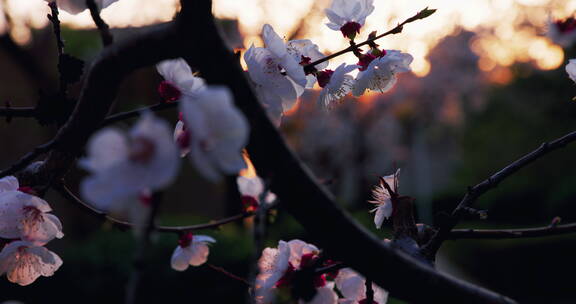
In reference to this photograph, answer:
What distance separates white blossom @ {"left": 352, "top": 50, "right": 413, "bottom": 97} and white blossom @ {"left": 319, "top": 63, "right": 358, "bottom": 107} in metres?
0.03

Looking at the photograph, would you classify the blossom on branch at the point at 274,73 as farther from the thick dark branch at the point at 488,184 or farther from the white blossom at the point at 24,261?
the white blossom at the point at 24,261

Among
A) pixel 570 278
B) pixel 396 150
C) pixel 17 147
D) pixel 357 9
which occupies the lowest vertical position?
pixel 17 147

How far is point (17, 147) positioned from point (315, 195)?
25.9ft

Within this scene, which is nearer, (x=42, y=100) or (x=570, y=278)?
(x=42, y=100)

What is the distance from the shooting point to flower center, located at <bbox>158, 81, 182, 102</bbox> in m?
0.90

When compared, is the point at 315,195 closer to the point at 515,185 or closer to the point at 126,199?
the point at 126,199

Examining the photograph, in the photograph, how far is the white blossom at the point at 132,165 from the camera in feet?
1.58

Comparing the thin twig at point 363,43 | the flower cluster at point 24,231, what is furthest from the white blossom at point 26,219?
the thin twig at point 363,43

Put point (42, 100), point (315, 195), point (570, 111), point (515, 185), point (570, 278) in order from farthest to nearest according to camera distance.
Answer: point (515, 185), point (570, 111), point (570, 278), point (42, 100), point (315, 195)

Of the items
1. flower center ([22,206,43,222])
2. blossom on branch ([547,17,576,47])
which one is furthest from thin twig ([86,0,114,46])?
blossom on branch ([547,17,576,47])

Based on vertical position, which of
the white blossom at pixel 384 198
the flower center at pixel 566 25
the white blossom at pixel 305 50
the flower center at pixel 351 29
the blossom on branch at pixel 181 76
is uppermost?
the flower center at pixel 566 25

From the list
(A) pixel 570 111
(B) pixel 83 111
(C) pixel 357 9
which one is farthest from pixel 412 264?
(A) pixel 570 111

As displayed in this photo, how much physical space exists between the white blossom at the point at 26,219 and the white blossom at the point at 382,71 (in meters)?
0.66

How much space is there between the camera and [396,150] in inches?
802
